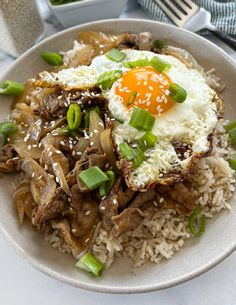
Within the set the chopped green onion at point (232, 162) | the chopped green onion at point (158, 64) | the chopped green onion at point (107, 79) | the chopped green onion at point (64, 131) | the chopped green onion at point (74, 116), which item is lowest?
the chopped green onion at point (64, 131)

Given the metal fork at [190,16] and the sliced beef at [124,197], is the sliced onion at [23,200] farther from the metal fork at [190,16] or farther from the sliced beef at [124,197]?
the metal fork at [190,16]

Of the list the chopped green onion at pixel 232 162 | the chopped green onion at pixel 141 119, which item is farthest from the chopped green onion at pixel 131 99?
the chopped green onion at pixel 232 162

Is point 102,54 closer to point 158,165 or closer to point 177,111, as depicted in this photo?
point 177,111

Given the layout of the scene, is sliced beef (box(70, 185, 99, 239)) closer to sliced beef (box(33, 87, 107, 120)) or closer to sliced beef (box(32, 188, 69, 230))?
sliced beef (box(32, 188, 69, 230))

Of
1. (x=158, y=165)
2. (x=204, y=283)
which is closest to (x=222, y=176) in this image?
(x=158, y=165)

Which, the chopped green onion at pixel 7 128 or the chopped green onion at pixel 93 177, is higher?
the chopped green onion at pixel 93 177

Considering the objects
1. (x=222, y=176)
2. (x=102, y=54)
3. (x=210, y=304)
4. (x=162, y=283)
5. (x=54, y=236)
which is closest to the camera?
(x=162, y=283)

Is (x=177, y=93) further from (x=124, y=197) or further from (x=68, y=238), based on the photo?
(x=68, y=238)
